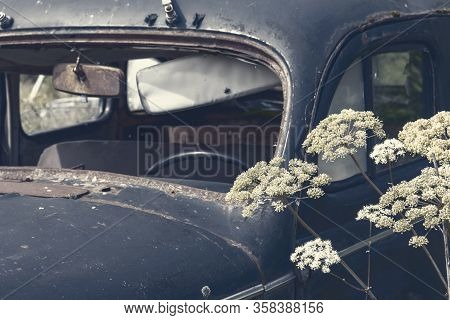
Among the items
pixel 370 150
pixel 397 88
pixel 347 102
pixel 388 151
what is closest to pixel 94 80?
pixel 347 102

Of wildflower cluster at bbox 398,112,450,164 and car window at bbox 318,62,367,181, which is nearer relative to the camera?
wildflower cluster at bbox 398,112,450,164

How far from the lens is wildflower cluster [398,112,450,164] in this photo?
274cm

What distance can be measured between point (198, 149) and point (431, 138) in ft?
6.54

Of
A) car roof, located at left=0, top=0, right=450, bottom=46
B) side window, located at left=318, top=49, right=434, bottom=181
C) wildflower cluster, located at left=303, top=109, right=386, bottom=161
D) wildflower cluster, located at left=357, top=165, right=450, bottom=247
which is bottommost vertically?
wildflower cluster, located at left=357, top=165, right=450, bottom=247

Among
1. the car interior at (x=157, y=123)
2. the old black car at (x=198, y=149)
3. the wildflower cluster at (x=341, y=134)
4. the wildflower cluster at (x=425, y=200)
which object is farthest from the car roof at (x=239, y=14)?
the wildflower cluster at (x=425, y=200)

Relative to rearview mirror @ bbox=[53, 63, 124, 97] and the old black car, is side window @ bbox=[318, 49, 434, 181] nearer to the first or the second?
the old black car

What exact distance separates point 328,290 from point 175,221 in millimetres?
629

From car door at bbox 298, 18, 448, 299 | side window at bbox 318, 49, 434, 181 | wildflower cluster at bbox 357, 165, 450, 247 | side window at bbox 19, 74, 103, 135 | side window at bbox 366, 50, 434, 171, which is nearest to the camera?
wildflower cluster at bbox 357, 165, 450, 247

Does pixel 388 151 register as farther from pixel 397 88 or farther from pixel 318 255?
pixel 397 88

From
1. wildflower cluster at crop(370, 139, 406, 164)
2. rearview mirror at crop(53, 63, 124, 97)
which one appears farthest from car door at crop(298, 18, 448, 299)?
rearview mirror at crop(53, 63, 124, 97)

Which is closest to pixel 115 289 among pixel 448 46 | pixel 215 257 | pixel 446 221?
pixel 215 257

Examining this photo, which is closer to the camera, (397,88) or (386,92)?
(386,92)

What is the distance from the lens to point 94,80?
12.9 feet
